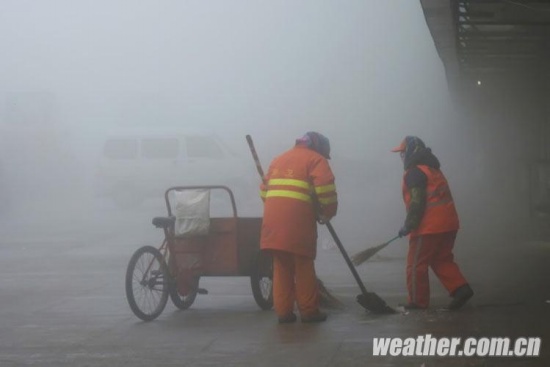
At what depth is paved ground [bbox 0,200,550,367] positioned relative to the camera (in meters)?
8.13

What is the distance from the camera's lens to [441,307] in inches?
412

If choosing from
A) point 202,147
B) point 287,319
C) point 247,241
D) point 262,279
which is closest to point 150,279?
point 247,241

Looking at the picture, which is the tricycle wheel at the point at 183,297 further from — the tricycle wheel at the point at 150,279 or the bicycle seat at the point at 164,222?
the bicycle seat at the point at 164,222

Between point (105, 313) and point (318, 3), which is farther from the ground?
point (318, 3)

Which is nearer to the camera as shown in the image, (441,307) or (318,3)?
(441,307)

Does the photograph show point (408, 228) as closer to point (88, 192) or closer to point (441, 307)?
point (441, 307)

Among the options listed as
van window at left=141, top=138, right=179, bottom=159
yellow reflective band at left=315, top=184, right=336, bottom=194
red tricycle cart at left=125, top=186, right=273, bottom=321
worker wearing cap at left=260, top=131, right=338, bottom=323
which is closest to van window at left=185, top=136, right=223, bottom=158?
van window at left=141, top=138, right=179, bottom=159

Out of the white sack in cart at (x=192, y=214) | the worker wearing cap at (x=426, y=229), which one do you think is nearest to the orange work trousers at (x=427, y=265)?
the worker wearing cap at (x=426, y=229)

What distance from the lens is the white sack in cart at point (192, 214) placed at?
10.4 metres

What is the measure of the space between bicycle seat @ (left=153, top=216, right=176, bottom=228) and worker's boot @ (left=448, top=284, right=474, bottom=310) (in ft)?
8.20

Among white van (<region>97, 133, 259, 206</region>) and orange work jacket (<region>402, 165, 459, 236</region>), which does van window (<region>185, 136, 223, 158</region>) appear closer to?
white van (<region>97, 133, 259, 206</region>)

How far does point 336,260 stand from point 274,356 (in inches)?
299

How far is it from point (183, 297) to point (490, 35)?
11.5 m

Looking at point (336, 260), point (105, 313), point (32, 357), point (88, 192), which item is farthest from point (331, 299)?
point (88, 192)
